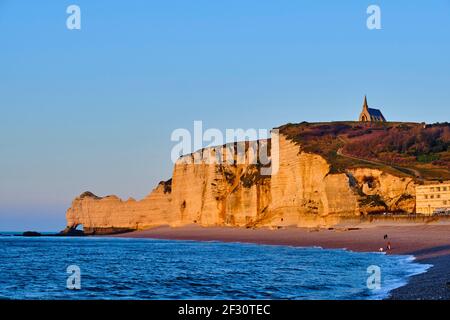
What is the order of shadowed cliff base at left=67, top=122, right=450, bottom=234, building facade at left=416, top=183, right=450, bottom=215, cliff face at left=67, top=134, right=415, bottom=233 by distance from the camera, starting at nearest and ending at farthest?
building facade at left=416, top=183, right=450, bottom=215 → cliff face at left=67, top=134, right=415, bottom=233 → shadowed cliff base at left=67, top=122, right=450, bottom=234

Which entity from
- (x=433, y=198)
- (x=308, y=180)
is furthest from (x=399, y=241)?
(x=308, y=180)

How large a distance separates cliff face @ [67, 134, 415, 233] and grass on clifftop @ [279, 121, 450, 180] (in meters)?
2.13

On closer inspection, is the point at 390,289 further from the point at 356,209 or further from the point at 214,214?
the point at 214,214

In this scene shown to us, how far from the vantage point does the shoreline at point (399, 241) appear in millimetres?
18125

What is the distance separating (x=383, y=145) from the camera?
89188mm

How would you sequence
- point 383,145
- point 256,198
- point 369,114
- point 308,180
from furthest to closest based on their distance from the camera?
Answer: point 369,114 → point 383,145 → point 256,198 → point 308,180

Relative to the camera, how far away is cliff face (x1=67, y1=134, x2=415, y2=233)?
6831cm

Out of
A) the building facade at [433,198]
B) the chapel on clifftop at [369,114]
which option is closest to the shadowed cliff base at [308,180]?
the building facade at [433,198]

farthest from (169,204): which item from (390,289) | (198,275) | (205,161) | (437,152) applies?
(390,289)

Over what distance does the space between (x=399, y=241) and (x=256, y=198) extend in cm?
4519

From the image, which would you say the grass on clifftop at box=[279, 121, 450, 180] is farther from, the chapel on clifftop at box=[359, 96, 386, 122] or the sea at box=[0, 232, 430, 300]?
the sea at box=[0, 232, 430, 300]

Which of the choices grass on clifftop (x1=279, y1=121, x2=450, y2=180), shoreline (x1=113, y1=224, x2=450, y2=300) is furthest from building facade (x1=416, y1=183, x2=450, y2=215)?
shoreline (x1=113, y1=224, x2=450, y2=300)

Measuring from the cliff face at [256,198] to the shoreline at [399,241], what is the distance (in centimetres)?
589

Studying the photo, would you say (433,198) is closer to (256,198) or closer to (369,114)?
(256,198)
